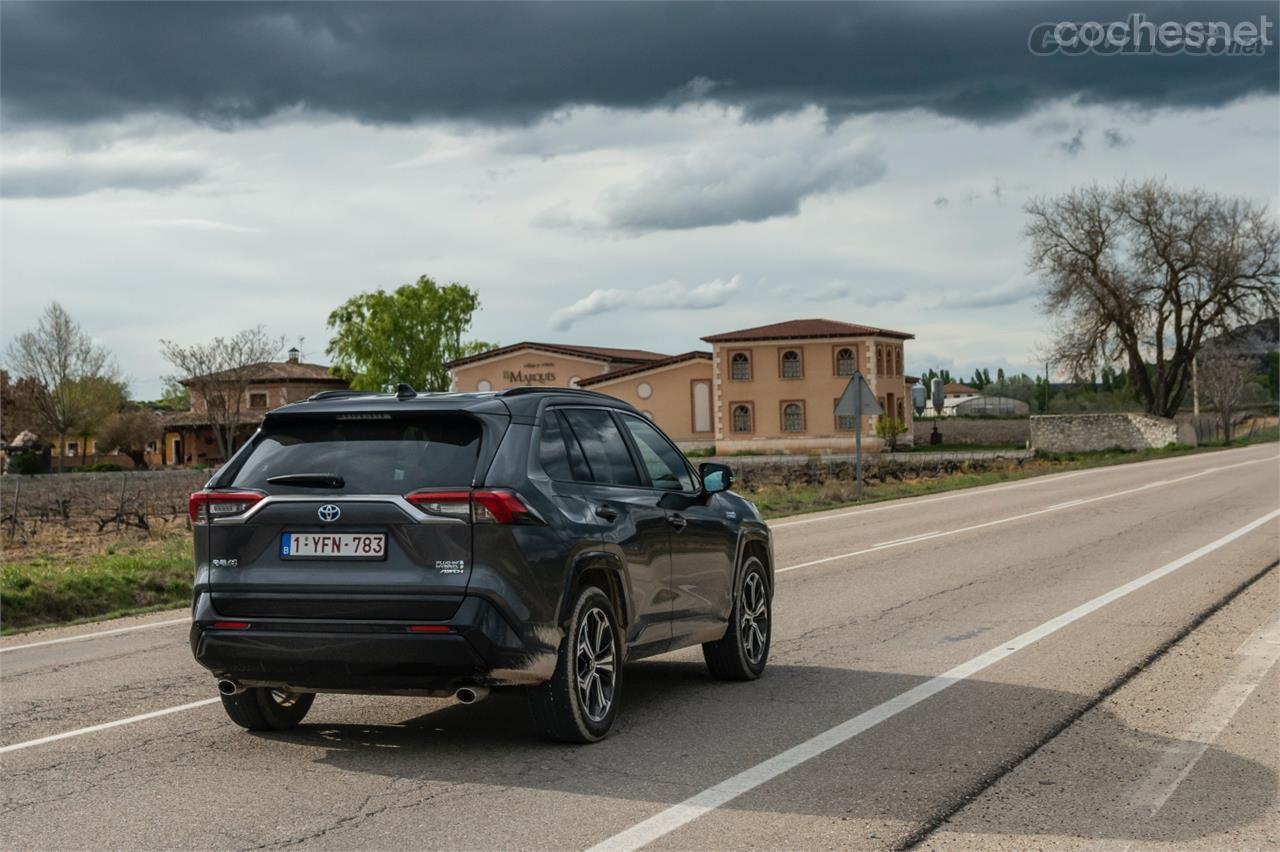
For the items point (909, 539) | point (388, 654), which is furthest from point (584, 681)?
point (909, 539)

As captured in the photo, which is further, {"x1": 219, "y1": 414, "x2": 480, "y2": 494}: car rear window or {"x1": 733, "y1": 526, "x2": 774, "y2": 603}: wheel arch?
{"x1": 733, "y1": 526, "x2": 774, "y2": 603}: wheel arch

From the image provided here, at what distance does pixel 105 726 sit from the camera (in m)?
7.87

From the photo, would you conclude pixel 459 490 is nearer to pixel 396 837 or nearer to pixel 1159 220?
pixel 396 837

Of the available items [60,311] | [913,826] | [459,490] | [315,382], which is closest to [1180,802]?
[913,826]

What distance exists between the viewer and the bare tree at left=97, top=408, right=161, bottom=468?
310 feet

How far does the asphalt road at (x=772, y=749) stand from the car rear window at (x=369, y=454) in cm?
131

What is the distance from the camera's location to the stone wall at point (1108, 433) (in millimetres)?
80250

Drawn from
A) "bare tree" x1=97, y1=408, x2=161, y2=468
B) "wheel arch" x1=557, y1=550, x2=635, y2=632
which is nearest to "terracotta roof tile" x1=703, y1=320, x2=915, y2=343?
"bare tree" x1=97, y1=408, x2=161, y2=468

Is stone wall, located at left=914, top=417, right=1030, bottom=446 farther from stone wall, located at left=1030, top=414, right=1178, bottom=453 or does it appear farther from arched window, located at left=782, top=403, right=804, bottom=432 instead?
stone wall, located at left=1030, top=414, right=1178, bottom=453

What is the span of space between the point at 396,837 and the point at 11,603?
1054 centimetres

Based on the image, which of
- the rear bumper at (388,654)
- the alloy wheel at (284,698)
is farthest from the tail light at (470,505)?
the alloy wheel at (284,698)

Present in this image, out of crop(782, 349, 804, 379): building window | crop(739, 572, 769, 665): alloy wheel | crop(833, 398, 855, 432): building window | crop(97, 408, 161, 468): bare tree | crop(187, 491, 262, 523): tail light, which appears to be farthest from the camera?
crop(97, 408, 161, 468): bare tree

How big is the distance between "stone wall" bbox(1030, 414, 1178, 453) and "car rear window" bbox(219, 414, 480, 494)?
251 ft

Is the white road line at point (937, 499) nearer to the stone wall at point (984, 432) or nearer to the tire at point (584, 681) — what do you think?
the tire at point (584, 681)
